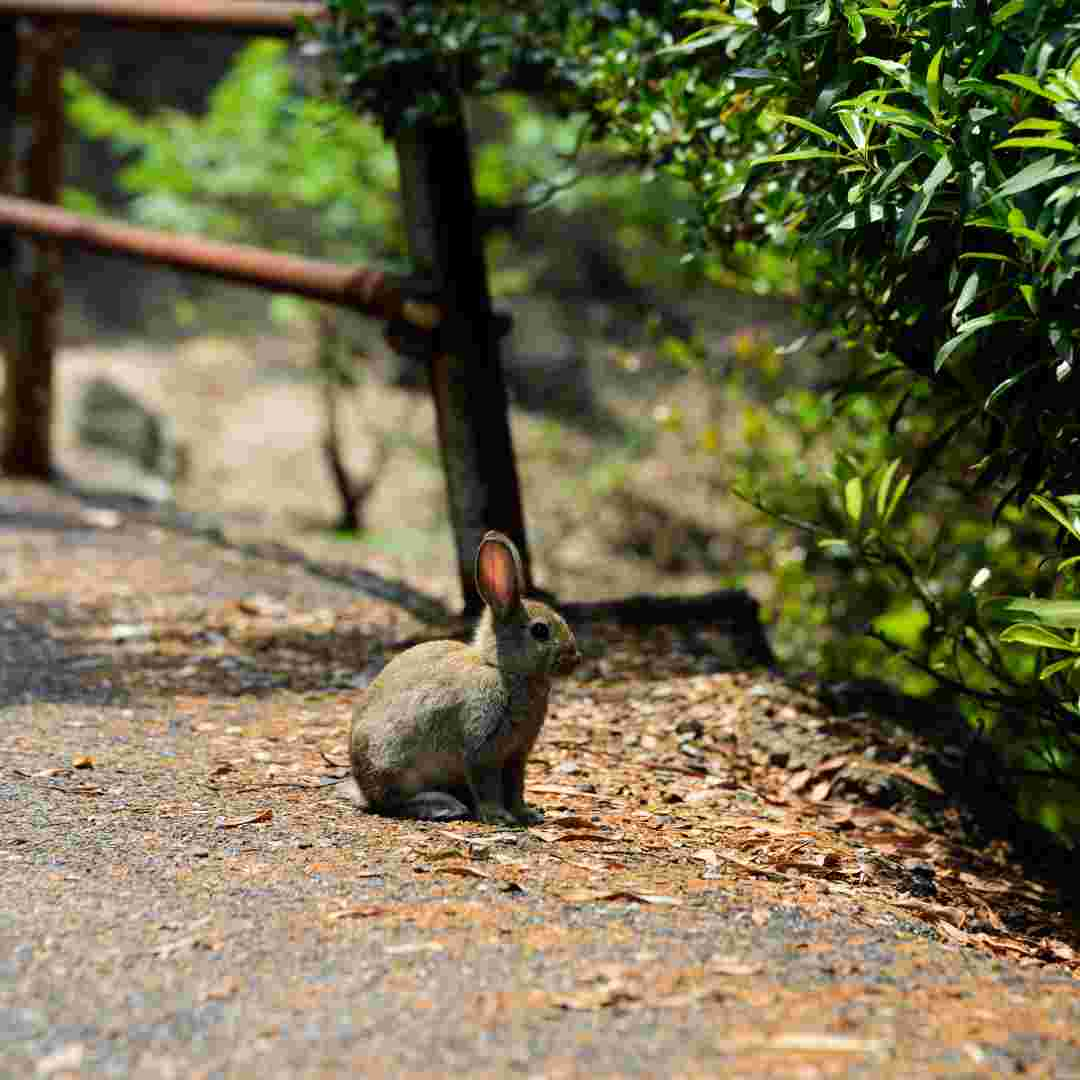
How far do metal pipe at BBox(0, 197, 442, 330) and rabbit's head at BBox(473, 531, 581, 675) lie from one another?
250 cm

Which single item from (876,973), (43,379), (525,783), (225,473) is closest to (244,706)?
(525,783)

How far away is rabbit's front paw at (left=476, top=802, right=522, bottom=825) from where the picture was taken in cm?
380

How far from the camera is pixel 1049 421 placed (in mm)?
3535

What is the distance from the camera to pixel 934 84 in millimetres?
3113

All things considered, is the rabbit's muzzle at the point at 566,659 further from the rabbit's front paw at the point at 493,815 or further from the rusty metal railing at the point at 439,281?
the rusty metal railing at the point at 439,281

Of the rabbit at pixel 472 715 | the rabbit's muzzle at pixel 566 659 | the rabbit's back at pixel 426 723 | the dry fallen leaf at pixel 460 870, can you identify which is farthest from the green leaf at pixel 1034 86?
the dry fallen leaf at pixel 460 870

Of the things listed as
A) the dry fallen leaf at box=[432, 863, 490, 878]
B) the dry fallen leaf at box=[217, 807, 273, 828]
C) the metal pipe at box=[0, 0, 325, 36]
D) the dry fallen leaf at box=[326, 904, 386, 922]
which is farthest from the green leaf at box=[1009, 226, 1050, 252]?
the metal pipe at box=[0, 0, 325, 36]

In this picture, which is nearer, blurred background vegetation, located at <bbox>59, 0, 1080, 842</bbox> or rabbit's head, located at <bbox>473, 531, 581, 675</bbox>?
blurred background vegetation, located at <bbox>59, 0, 1080, 842</bbox>

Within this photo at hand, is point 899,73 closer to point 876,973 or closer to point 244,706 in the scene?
point 876,973

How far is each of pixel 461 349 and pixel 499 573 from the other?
97.7 inches

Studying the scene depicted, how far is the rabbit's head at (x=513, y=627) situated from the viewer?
12.4ft

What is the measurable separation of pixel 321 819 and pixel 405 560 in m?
5.07

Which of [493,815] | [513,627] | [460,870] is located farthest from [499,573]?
[460,870]

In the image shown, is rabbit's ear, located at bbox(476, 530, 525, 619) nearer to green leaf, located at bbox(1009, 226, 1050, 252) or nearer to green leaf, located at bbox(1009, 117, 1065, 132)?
green leaf, located at bbox(1009, 226, 1050, 252)
